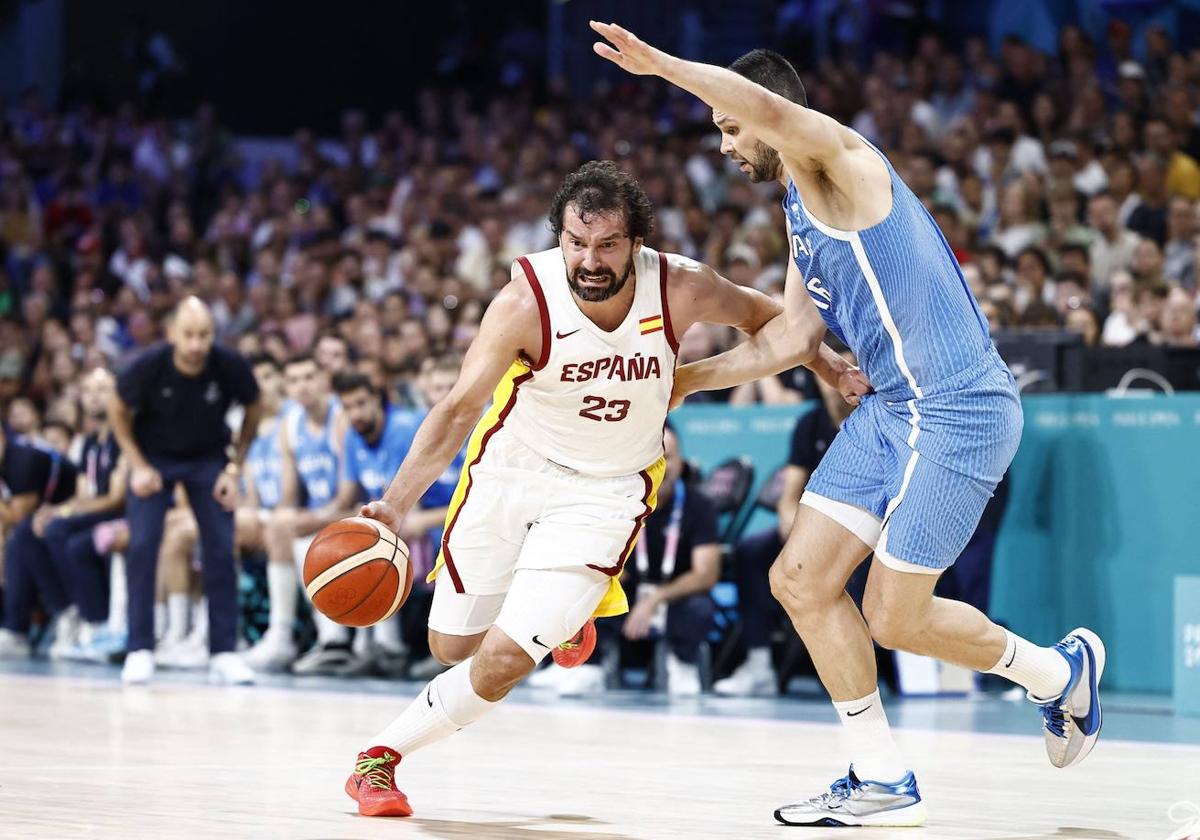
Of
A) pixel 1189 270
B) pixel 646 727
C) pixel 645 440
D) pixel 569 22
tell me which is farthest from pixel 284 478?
pixel 569 22

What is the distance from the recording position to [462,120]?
20281 millimetres

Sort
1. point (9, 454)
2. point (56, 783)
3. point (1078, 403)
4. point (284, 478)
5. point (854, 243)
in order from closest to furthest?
point (854, 243)
point (56, 783)
point (1078, 403)
point (284, 478)
point (9, 454)

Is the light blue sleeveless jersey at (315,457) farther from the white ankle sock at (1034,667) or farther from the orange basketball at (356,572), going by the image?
the white ankle sock at (1034,667)

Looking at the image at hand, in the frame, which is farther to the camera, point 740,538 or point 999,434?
point 740,538

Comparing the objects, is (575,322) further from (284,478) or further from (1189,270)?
(1189,270)

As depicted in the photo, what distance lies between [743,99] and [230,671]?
266 inches

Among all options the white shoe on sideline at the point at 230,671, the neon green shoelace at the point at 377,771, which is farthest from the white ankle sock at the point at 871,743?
the white shoe on sideline at the point at 230,671

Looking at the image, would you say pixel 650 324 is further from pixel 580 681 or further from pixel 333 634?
pixel 333 634

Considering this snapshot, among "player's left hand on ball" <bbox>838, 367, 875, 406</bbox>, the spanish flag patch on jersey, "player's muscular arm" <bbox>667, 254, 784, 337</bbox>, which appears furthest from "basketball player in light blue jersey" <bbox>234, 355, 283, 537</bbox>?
"player's left hand on ball" <bbox>838, 367, 875, 406</bbox>

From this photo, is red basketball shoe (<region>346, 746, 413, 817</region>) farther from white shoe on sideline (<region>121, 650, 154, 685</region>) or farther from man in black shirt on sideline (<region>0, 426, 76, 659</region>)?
man in black shirt on sideline (<region>0, 426, 76, 659</region>)

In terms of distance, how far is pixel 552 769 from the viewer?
6801 mm

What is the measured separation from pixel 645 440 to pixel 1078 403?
5105mm

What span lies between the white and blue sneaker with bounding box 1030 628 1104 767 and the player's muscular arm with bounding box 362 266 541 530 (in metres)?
1.86

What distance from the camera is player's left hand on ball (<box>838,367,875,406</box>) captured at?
19.2 ft
